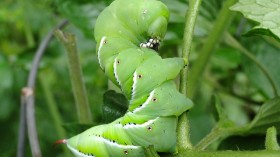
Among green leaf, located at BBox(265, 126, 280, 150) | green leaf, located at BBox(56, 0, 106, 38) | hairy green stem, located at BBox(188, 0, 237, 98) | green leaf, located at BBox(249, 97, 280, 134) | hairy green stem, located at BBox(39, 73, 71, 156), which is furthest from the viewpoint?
hairy green stem, located at BBox(39, 73, 71, 156)

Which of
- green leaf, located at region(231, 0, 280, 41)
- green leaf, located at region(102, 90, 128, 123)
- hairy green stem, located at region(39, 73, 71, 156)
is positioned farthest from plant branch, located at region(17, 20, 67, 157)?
green leaf, located at region(231, 0, 280, 41)

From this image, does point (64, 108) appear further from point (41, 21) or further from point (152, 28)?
point (152, 28)

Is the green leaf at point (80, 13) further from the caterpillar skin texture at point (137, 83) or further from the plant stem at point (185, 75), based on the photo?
the plant stem at point (185, 75)

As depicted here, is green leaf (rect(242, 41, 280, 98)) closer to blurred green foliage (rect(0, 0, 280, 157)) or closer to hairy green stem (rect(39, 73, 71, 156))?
blurred green foliage (rect(0, 0, 280, 157))

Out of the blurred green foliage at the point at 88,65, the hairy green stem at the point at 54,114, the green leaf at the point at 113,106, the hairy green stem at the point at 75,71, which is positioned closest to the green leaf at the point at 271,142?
the green leaf at the point at 113,106

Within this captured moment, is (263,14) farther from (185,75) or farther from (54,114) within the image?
(54,114)

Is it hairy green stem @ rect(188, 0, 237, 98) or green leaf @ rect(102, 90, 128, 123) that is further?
hairy green stem @ rect(188, 0, 237, 98)
